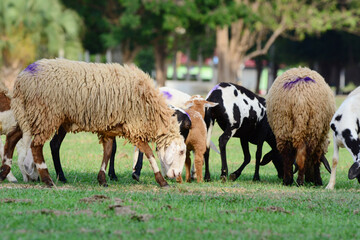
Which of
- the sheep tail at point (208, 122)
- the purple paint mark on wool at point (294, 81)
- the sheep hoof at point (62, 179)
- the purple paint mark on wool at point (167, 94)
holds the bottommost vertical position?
the sheep hoof at point (62, 179)

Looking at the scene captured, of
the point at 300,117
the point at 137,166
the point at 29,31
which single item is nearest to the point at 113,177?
the point at 137,166

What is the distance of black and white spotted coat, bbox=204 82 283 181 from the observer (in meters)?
12.5

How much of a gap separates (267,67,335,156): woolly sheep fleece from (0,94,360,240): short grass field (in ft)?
2.81

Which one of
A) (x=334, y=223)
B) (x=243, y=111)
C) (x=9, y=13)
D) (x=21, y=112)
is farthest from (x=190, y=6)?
(x=334, y=223)

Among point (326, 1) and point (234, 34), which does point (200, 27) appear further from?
point (326, 1)

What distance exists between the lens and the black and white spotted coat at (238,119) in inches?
493

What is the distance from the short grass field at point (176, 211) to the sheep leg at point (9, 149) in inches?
9.5

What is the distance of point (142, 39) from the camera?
42.5 m

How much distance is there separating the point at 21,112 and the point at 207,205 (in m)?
3.34

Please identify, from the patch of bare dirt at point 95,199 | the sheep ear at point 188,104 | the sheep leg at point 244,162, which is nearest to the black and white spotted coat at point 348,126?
the sheep leg at point 244,162

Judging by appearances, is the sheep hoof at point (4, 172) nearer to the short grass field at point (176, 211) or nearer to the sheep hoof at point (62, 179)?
the short grass field at point (176, 211)

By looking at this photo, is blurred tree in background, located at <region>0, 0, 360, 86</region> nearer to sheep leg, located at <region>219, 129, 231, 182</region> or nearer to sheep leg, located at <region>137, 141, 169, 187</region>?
sheep leg, located at <region>219, 129, 231, 182</region>

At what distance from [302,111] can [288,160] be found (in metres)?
0.94

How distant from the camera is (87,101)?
1038cm
